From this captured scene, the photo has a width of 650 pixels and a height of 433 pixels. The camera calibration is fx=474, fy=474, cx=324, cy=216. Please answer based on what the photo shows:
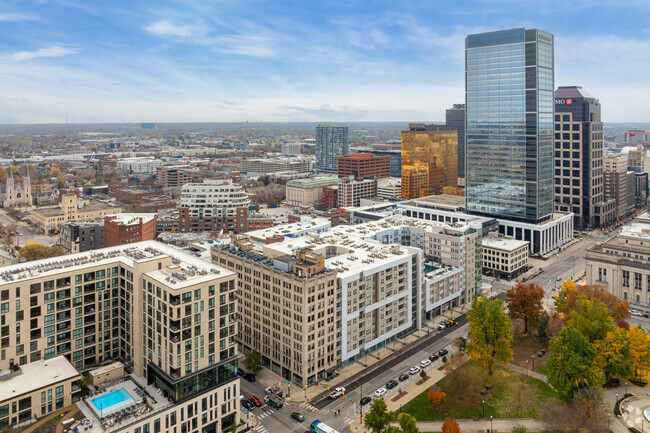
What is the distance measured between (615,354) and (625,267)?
1618 inches

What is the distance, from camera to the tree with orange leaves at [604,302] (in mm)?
82875

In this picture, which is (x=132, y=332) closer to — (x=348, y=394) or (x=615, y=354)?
(x=348, y=394)

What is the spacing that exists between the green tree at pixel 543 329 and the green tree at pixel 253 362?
49.0 m

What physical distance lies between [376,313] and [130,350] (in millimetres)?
39484

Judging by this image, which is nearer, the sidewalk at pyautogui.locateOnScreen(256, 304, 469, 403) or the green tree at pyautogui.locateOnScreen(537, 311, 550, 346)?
the sidewalk at pyautogui.locateOnScreen(256, 304, 469, 403)

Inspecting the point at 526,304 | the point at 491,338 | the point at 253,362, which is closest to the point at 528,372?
the point at 491,338

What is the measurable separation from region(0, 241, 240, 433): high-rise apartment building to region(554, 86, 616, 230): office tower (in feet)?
503

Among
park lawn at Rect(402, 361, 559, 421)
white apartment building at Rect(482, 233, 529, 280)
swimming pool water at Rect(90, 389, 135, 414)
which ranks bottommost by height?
park lawn at Rect(402, 361, 559, 421)

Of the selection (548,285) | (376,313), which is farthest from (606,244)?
(376,313)

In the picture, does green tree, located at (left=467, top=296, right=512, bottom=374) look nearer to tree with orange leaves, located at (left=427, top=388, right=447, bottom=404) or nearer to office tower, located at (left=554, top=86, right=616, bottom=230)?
tree with orange leaves, located at (left=427, top=388, right=447, bottom=404)

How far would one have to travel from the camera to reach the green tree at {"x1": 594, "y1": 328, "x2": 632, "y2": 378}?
67125mm

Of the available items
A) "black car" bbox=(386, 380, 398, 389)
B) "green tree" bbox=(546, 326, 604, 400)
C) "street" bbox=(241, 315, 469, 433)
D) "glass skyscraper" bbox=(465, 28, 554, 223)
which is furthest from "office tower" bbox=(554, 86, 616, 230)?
"black car" bbox=(386, 380, 398, 389)

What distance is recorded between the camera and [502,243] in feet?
420

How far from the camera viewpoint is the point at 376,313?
82.1 m
